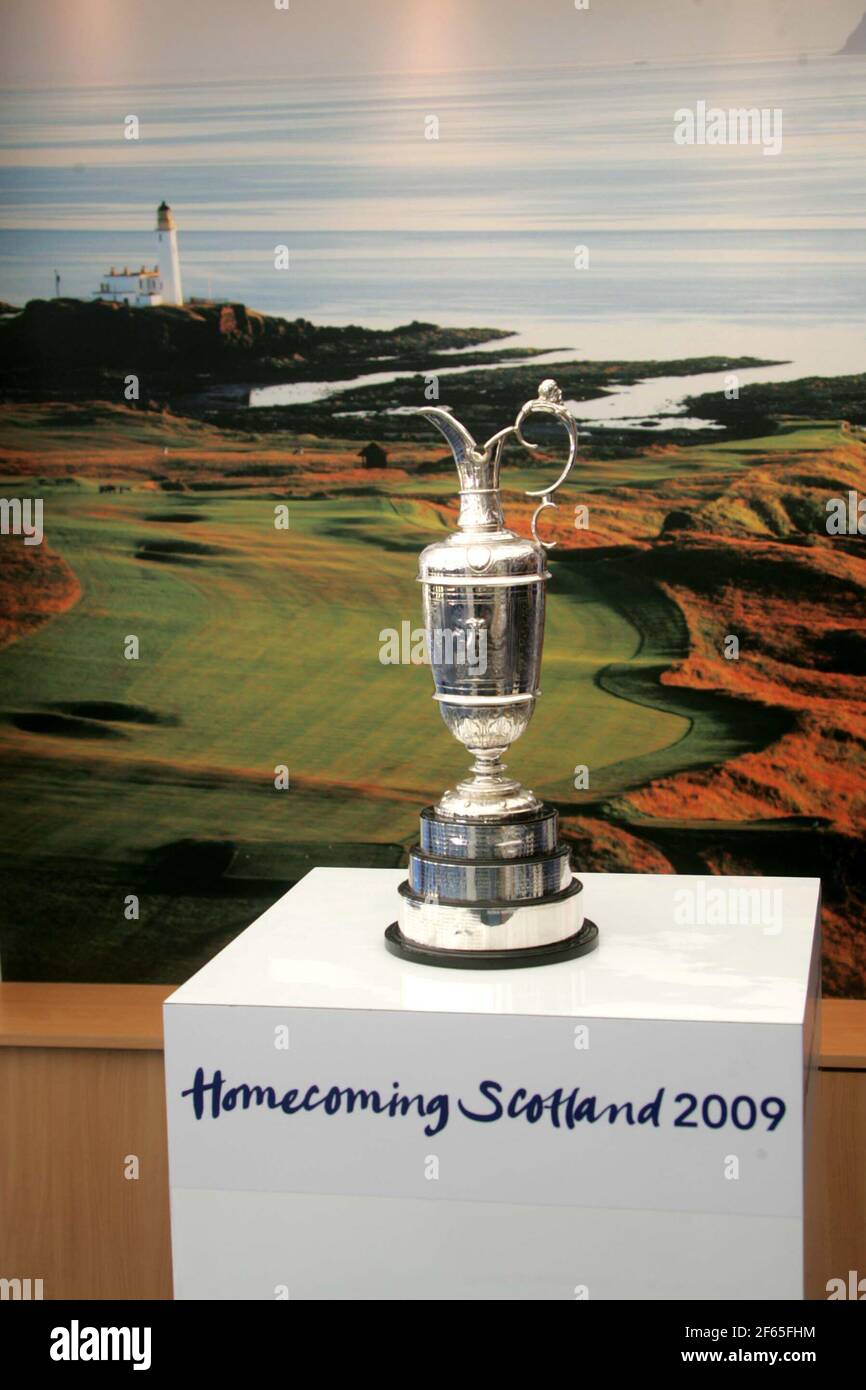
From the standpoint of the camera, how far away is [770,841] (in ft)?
10.4

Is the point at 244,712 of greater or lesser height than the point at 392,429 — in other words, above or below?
below

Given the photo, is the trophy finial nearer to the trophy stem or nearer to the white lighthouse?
the trophy stem

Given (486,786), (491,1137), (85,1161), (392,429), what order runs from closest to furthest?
(491,1137) → (486,786) → (85,1161) → (392,429)

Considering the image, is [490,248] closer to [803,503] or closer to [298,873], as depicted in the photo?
[803,503]

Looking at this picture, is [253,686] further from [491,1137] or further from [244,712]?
[491,1137]

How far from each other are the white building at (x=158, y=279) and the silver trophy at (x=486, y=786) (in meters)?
1.65

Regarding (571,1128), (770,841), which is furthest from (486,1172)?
(770,841)

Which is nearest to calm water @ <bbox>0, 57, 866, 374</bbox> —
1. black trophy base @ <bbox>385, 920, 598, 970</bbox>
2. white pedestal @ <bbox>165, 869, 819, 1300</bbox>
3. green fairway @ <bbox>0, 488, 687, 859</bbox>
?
green fairway @ <bbox>0, 488, 687, 859</bbox>

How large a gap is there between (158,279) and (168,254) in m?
0.06

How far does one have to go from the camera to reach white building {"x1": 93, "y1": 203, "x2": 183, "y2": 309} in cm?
329

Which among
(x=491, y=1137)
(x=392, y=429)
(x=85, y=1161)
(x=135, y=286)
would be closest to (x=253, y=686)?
(x=392, y=429)

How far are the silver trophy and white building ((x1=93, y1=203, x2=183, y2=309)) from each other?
1.65 meters

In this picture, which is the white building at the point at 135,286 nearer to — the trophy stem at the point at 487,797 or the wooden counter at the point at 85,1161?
the wooden counter at the point at 85,1161

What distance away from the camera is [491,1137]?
1.57 m
